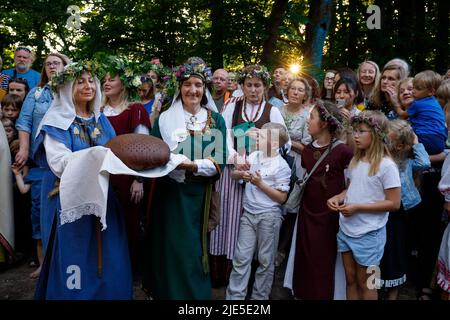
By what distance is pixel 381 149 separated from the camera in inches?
115

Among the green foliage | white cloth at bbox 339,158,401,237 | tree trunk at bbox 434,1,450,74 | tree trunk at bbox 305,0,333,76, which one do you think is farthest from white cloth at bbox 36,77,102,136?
tree trunk at bbox 434,1,450,74

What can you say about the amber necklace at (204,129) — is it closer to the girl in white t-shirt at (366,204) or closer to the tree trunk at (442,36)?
the girl in white t-shirt at (366,204)

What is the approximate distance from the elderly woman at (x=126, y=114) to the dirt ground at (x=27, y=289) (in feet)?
2.60

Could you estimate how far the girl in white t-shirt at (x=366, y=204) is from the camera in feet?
9.34

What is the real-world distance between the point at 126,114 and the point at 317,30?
5.78m

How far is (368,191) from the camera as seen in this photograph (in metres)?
2.89

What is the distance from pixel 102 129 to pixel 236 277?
5.68 ft

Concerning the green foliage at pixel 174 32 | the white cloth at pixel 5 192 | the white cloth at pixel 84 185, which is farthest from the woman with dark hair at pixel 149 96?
the green foliage at pixel 174 32

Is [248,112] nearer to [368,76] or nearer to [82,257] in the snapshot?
[368,76]

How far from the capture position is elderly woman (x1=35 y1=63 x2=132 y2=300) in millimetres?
2596

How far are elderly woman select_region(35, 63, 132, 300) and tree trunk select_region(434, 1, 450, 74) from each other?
10.2m

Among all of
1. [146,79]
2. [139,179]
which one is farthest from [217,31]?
[139,179]

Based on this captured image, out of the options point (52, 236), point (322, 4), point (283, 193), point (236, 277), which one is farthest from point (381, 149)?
point (322, 4)
